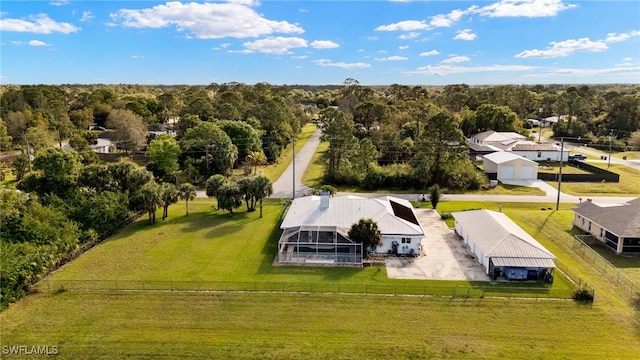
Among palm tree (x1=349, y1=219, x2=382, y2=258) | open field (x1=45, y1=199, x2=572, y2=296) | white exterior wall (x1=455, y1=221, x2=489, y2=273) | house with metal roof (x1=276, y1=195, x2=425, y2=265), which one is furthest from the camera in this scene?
house with metal roof (x1=276, y1=195, x2=425, y2=265)

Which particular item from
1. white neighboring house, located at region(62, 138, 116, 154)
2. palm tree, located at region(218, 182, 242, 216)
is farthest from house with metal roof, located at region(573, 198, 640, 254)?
white neighboring house, located at region(62, 138, 116, 154)

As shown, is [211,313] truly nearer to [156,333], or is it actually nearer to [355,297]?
[156,333]

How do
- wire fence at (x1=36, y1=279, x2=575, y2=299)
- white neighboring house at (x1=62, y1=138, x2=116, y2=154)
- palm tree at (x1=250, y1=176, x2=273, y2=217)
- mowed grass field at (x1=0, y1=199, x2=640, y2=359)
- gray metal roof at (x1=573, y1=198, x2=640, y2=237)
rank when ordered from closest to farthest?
mowed grass field at (x1=0, y1=199, x2=640, y2=359) → wire fence at (x1=36, y1=279, x2=575, y2=299) → gray metal roof at (x1=573, y1=198, x2=640, y2=237) → palm tree at (x1=250, y1=176, x2=273, y2=217) → white neighboring house at (x1=62, y1=138, x2=116, y2=154)

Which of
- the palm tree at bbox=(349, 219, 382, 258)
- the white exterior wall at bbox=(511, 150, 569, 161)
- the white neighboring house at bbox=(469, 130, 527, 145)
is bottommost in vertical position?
the palm tree at bbox=(349, 219, 382, 258)

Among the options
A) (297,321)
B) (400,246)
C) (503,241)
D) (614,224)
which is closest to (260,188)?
(400,246)

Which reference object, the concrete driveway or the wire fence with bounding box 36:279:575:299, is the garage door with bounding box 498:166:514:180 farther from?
the wire fence with bounding box 36:279:575:299

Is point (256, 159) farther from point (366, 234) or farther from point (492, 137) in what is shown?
point (492, 137)

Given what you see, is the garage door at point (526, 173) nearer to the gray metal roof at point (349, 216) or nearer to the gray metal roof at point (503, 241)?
the gray metal roof at point (503, 241)
